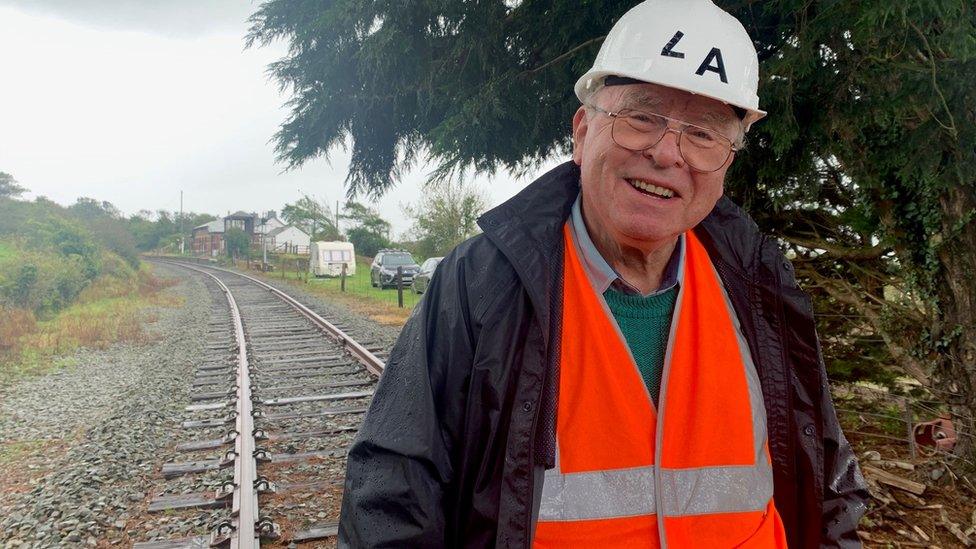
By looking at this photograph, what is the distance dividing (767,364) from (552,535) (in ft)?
2.69

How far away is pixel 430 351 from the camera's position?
1514 millimetres

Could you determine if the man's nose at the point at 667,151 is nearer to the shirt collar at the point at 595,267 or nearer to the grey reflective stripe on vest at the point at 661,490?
the shirt collar at the point at 595,267

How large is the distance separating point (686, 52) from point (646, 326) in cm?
76

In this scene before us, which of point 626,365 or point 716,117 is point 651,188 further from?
point 626,365

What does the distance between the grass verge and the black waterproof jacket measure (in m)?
9.75

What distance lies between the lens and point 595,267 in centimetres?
173

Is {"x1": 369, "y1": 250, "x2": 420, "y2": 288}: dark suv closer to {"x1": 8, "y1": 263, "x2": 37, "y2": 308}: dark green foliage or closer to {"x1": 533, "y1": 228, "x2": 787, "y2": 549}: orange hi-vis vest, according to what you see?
{"x1": 8, "y1": 263, "x2": 37, "y2": 308}: dark green foliage

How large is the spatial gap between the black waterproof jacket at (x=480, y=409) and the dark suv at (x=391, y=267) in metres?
22.2

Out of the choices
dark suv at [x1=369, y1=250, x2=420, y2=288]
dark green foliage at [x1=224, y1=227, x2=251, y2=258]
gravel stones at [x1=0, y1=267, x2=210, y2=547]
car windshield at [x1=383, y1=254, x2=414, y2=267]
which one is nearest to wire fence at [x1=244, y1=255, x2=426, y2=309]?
dark suv at [x1=369, y1=250, x2=420, y2=288]

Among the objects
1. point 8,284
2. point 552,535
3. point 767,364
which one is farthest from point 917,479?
point 8,284

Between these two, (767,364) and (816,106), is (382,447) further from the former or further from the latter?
(816,106)

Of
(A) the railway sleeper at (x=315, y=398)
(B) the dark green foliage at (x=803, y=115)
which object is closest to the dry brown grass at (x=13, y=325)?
(A) the railway sleeper at (x=315, y=398)

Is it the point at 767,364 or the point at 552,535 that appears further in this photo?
the point at 767,364

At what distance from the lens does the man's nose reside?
5.31 ft
